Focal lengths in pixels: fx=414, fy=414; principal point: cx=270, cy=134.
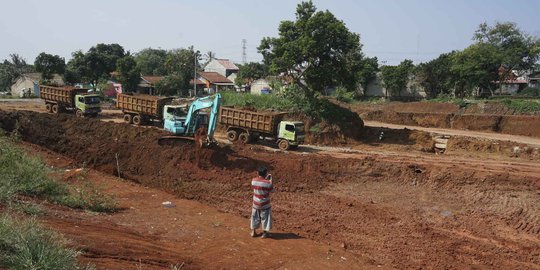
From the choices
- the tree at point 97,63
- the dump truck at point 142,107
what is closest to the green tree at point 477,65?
the dump truck at point 142,107

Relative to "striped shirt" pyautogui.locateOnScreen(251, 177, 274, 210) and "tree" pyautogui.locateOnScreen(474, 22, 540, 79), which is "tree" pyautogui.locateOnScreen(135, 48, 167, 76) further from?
"striped shirt" pyautogui.locateOnScreen(251, 177, 274, 210)

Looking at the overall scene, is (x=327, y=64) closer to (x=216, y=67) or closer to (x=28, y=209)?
(x=28, y=209)

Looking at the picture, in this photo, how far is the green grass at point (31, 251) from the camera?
508 cm

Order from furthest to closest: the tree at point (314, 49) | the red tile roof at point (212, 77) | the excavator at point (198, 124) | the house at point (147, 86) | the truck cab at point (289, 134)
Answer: the red tile roof at point (212, 77) → the house at point (147, 86) → the tree at point (314, 49) → the truck cab at point (289, 134) → the excavator at point (198, 124)

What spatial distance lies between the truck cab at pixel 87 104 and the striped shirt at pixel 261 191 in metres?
27.0

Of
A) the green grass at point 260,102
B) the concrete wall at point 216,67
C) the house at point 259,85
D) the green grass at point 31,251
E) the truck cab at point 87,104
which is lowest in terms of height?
the green grass at point 31,251

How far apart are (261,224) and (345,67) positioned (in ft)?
67.1

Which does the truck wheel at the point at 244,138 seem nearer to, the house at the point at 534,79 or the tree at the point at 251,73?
the tree at the point at 251,73

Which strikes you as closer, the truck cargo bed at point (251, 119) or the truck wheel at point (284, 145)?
the truck wheel at point (284, 145)

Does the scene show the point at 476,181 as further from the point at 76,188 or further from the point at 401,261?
the point at 76,188

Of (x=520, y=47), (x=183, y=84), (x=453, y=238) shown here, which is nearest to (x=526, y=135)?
(x=520, y=47)

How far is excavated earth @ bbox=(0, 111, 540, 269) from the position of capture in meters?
11.2

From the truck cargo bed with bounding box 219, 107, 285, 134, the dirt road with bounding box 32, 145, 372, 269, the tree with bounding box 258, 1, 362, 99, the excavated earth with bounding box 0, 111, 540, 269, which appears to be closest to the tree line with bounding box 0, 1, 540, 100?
the tree with bounding box 258, 1, 362, 99

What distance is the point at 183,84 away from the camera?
57812mm
